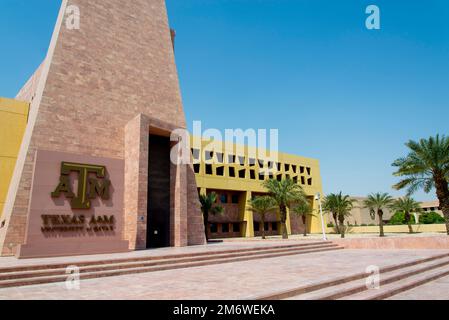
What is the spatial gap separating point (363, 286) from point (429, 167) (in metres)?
18.7

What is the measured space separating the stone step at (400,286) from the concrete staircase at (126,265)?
7207 millimetres

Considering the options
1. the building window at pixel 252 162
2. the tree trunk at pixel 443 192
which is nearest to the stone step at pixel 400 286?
the tree trunk at pixel 443 192

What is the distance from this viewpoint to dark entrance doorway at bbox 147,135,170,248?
20.3 meters

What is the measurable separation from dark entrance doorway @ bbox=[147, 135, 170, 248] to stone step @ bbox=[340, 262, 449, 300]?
14.1 m

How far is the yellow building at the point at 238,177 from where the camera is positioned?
4159cm

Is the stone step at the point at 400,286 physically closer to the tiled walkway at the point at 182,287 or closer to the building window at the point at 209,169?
the tiled walkway at the point at 182,287

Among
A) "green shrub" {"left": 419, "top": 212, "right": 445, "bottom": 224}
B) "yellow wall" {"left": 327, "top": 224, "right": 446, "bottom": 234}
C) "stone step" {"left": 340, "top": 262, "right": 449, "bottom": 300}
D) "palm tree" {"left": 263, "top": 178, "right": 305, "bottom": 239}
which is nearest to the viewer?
"stone step" {"left": 340, "top": 262, "right": 449, "bottom": 300}

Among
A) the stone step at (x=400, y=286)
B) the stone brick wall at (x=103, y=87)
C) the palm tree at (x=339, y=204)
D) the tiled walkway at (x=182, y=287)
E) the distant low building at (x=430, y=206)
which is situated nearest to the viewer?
the tiled walkway at (x=182, y=287)

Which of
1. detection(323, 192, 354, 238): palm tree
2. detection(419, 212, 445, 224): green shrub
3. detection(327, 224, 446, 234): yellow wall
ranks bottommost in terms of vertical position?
detection(327, 224, 446, 234): yellow wall

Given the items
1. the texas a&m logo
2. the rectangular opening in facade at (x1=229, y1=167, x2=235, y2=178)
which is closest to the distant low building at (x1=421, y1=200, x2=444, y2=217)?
the rectangular opening in facade at (x1=229, y1=167, x2=235, y2=178)

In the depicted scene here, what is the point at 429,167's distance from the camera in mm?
22672

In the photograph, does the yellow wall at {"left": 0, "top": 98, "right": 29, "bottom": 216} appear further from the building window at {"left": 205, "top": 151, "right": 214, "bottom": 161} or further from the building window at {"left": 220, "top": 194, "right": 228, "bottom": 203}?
the building window at {"left": 220, "top": 194, "right": 228, "bottom": 203}

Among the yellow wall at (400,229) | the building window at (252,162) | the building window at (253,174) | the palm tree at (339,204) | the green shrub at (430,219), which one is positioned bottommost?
the yellow wall at (400,229)
